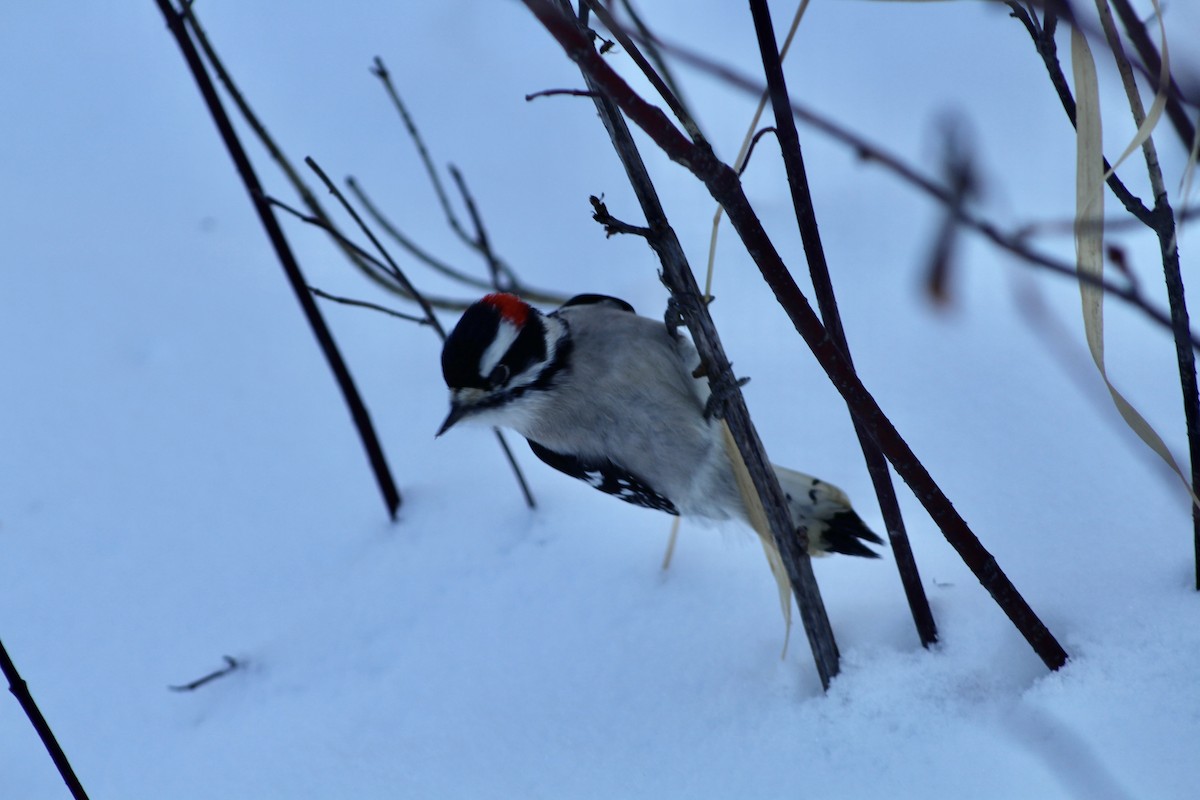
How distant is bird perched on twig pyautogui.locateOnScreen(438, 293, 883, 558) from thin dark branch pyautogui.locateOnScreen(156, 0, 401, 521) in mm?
467

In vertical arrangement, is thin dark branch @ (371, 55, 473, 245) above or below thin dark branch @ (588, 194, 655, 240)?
above

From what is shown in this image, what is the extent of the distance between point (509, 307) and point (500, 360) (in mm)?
A: 137

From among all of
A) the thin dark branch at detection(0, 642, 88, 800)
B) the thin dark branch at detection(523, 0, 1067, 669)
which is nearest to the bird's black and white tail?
the thin dark branch at detection(523, 0, 1067, 669)

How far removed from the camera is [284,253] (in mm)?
2779

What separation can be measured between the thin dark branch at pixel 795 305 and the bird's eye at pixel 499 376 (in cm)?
103

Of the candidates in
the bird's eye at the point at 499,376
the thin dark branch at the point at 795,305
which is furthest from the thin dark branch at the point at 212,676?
the thin dark branch at the point at 795,305

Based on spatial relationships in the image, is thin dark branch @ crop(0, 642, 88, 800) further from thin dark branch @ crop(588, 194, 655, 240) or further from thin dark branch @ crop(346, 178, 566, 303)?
thin dark branch @ crop(346, 178, 566, 303)

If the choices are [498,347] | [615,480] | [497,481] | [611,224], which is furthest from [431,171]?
[611,224]

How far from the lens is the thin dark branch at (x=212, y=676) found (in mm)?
2546

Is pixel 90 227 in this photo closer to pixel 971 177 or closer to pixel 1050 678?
pixel 1050 678

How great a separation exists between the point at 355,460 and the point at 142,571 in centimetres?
72

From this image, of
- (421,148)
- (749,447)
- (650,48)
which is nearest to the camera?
(650,48)

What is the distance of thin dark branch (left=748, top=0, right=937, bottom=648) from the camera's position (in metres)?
1.65

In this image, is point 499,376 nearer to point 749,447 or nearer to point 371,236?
point 371,236
